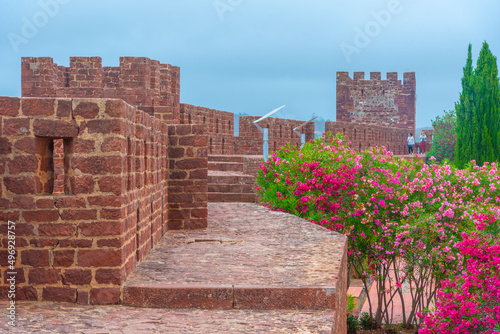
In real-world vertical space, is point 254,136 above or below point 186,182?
above

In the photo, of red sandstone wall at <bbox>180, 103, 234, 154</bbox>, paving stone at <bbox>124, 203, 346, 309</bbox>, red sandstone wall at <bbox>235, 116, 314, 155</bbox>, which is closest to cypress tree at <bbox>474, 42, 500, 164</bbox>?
red sandstone wall at <bbox>235, 116, 314, 155</bbox>

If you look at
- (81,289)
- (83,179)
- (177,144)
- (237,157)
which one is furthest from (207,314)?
(237,157)

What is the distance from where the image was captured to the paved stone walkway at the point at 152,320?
20.1 ft

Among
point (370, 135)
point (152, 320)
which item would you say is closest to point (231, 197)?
point (152, 320)

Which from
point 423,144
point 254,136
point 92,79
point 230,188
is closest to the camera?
point 92,79

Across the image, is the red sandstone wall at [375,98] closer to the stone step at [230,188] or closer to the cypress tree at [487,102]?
the cypress tree at [487,102]

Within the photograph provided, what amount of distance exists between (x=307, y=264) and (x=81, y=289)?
2.80 metres

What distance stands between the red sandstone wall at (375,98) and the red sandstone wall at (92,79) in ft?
94.7

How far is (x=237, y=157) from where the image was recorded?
77.1ft

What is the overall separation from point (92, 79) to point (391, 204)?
8718 mm

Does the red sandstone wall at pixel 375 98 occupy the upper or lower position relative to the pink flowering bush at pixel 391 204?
upper

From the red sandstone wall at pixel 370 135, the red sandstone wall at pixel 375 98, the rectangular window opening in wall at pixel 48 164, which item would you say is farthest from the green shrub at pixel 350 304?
the red sandstone wall at pixel 375 98

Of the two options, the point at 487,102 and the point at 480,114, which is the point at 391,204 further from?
the point at 487,102

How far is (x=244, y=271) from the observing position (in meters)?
8.01
